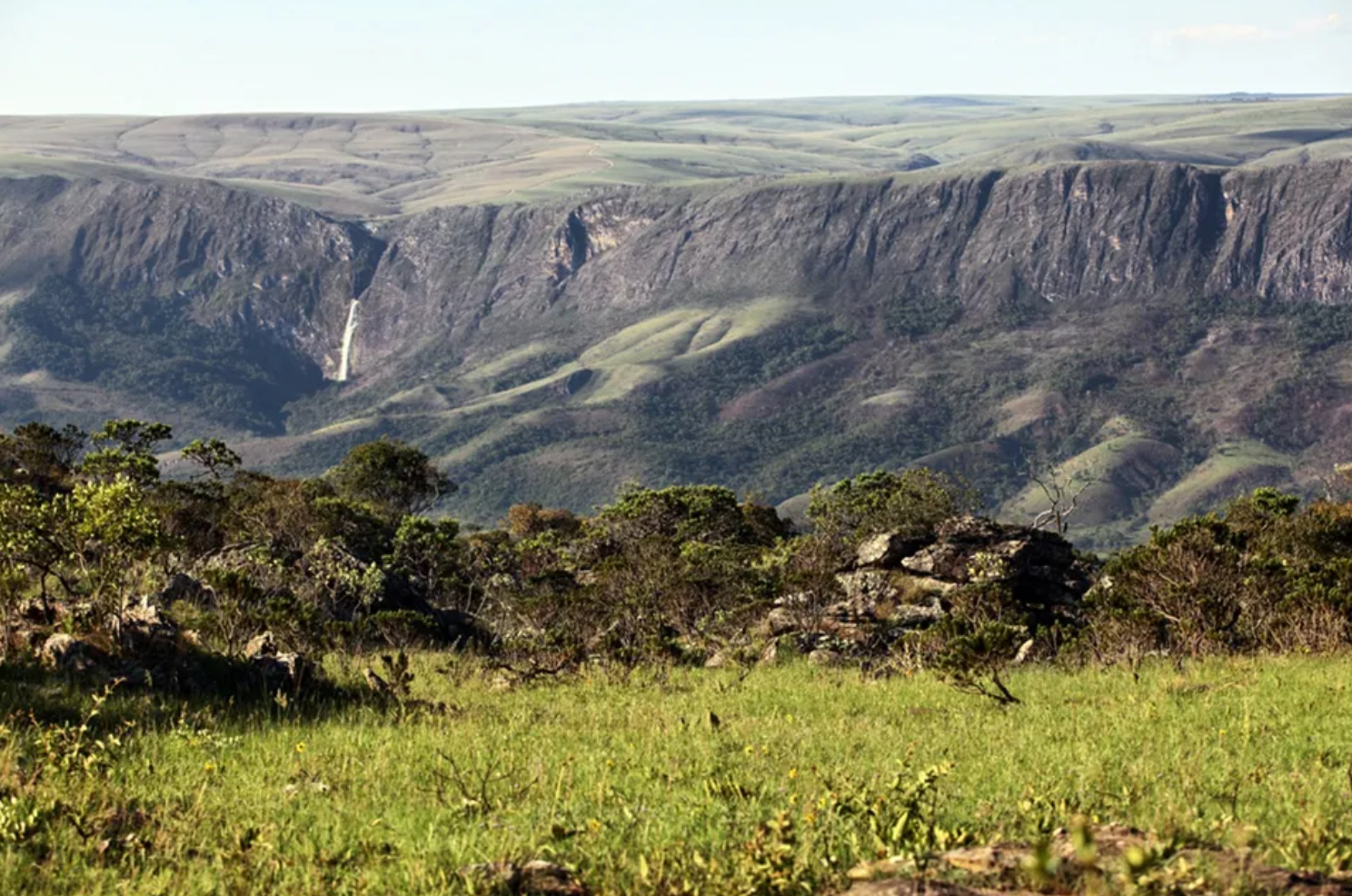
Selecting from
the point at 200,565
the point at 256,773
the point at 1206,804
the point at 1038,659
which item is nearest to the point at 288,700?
the point at 256,773

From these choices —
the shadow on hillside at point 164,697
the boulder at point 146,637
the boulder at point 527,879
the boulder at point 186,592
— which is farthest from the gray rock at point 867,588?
the boulder at point 527,879

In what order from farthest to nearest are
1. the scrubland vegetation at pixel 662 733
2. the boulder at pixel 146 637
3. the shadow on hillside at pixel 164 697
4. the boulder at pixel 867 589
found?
the boulder at pixel 867 589 → the boulder at pixel 146 637 → the shadow on hillside at pixel 164 697 → the scrubland vegetation at pixel 662 733

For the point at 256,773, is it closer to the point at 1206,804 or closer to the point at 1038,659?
the point at 1206,804

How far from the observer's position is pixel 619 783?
13.4 meters

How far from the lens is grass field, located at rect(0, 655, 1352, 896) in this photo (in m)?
10.5

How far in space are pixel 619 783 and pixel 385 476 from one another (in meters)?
93.9

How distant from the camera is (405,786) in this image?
13484 millimetres

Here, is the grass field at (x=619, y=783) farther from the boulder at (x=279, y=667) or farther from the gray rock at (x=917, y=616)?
the gray rock at (x=917, y=616)

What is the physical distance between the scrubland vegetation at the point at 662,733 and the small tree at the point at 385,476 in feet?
199

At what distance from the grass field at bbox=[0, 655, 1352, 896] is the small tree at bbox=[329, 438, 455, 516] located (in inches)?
3312

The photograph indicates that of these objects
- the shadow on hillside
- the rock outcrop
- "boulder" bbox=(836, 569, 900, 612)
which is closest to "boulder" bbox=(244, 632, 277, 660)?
the shadow on hillside

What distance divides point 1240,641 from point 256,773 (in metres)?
22.4

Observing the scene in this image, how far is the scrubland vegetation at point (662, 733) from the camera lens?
33.6 feet

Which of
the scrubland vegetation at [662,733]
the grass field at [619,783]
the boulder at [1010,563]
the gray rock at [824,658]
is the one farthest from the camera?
the boulder at [1010,563]
